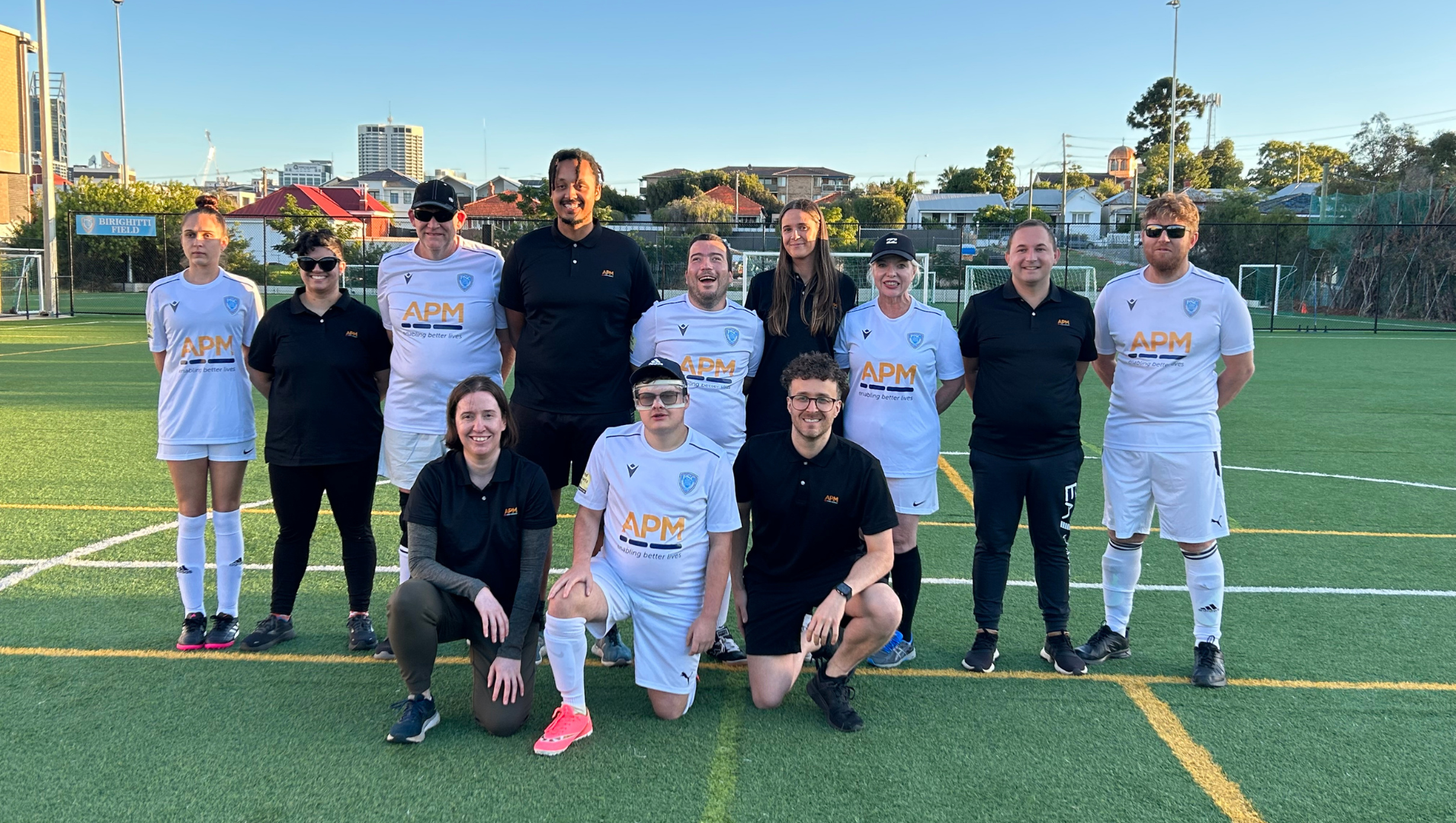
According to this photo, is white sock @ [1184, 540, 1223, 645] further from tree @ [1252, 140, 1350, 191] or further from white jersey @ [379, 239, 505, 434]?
tree @ [1252, 140, 1350, 191]

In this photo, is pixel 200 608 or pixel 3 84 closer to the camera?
pixel 200 608

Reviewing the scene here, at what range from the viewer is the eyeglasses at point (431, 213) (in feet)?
13.1

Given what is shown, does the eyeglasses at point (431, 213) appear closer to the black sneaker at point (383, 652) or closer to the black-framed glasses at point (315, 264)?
the black-framed glasses at point (315, 264)

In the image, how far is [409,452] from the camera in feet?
13.4

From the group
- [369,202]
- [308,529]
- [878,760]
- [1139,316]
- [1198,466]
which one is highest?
[369,202]

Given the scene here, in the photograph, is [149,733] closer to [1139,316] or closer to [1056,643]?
[1056,643]

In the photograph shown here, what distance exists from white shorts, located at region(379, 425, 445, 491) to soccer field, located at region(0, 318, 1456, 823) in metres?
0.83

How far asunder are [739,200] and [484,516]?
2909 inches

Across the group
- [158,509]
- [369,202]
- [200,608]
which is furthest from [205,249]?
[369,202]

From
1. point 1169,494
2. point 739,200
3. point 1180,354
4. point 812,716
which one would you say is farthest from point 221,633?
point 739,200

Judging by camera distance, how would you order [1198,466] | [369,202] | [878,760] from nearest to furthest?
[878,760]
[1198,466]
[369,202]

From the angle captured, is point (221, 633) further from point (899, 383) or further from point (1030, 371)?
point (1030, 371)

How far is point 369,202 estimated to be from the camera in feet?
Answer: 234

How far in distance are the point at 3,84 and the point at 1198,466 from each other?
176ft
